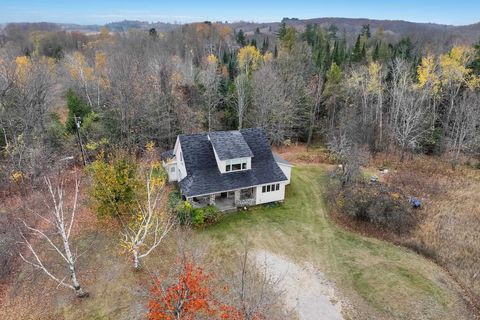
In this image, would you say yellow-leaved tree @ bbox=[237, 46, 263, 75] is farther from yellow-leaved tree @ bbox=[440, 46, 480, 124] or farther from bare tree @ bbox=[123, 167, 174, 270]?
bare tree @ bbox=[123, 167, 174, 270]

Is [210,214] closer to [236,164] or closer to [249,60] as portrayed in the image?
[236,164]

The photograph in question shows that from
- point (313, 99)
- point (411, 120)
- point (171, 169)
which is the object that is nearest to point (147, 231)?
point (171, 169)

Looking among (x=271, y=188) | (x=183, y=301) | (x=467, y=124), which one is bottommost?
(x=271, y=188)

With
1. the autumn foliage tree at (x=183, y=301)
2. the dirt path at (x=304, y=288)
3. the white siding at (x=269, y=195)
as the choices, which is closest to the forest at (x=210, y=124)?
the autumn foliage tree at (x=183, y=301)

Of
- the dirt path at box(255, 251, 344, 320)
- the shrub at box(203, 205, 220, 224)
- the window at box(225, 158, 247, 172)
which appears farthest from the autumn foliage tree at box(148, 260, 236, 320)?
the window at box(225, 158, 247, 172)

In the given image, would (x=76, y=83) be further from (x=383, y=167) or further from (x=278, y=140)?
(x=383, y=167)

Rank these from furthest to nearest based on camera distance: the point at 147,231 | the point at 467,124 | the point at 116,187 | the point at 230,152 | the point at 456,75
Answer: the point at 456,75
the point at 467,124
the point at 230,152
the point at 116,187
the point at 147,231
